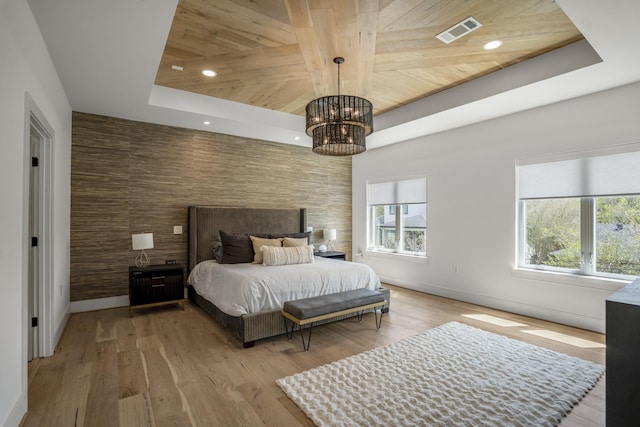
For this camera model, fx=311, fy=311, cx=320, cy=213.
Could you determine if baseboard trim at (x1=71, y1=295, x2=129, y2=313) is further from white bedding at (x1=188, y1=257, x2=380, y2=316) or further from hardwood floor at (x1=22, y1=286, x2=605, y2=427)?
white bedding at (x1=188, y1=257, x2=380, y2=316)

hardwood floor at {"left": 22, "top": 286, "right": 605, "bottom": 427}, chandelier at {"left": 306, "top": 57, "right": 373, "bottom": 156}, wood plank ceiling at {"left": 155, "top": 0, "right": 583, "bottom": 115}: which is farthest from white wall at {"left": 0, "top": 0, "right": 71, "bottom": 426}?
chandelier at {"left": 306, "top": 57, "right": 373, "bottom": 156}

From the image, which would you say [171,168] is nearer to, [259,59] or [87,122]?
[87,122]

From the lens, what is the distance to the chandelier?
302cm

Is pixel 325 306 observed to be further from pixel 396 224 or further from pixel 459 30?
pixel 396 224

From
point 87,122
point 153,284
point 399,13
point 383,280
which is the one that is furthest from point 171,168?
point 383,280

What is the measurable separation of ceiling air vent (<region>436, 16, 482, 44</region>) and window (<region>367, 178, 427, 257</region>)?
287cm

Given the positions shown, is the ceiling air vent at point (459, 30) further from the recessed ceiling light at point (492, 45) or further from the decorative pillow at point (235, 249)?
the decorative pillow at point (235, 249)

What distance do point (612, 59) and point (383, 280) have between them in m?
4.46

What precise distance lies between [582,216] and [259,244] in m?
4.08

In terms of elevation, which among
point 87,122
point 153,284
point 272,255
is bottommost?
point 153,284

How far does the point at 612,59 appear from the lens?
2744 millimetres

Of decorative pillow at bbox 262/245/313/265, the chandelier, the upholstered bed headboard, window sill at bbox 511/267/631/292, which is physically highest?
the chandelier

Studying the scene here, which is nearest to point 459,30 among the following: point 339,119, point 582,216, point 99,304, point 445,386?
point 339,119

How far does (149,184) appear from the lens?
4562 millimetres
